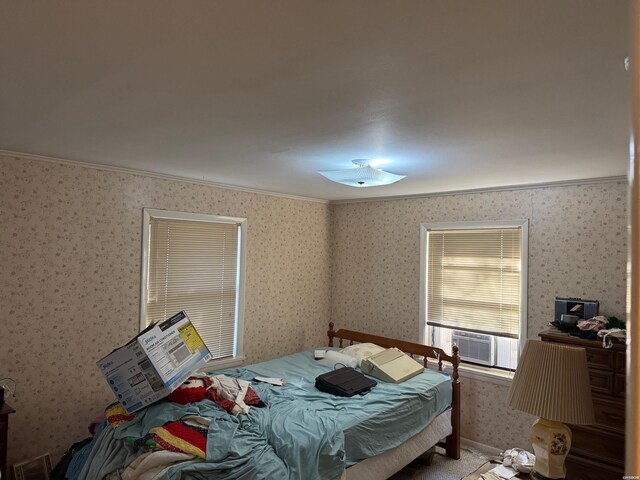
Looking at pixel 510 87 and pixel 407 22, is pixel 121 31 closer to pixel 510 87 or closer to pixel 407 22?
pixel 407 22

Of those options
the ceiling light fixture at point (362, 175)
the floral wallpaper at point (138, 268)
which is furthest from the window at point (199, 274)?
the ceiling light fixture at point (362, 175)

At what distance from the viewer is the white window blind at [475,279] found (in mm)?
3922

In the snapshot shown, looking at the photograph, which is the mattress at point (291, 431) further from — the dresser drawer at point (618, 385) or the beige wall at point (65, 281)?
the dresser drawer at point (618, 385)

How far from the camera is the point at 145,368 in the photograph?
2.51 meters

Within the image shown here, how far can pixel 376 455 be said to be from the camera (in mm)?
2924

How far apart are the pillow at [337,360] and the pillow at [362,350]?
0.23 feet

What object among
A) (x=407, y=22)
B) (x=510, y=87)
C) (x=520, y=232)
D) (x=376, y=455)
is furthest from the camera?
(x=520, y=232)

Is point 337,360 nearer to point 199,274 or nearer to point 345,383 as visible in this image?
point 345,383

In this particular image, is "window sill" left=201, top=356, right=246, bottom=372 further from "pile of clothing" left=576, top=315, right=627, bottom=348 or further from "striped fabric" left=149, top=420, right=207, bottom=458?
"pile of clothing" left=576, top=315, right=627, bottom=348

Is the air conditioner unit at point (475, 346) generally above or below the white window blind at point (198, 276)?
below

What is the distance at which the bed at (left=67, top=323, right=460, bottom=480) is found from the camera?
2.23 meters

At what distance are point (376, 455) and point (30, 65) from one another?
2.97m

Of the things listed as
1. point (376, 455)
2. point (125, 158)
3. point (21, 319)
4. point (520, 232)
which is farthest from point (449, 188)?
point (21, 319)

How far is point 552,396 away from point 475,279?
250 cm
